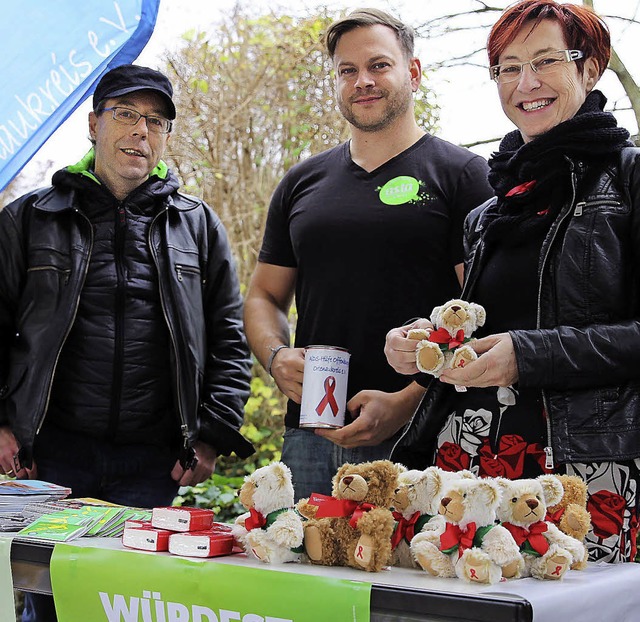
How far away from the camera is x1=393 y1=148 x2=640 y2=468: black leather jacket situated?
68.6 inches

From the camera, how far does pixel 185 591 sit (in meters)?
1.53

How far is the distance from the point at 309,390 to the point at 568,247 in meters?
0.72

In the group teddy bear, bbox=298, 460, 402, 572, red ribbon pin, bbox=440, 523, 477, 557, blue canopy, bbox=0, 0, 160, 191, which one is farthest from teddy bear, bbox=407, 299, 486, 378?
blue canopy, bbox=0, 0, 160, 191

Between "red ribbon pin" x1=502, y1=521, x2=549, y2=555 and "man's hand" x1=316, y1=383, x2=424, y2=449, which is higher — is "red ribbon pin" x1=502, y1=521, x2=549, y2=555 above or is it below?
below

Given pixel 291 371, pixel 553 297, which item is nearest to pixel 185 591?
pixel 553 297

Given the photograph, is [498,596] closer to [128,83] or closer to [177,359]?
[177,359]

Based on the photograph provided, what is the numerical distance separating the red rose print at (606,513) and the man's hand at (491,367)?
Answer: 29 cm

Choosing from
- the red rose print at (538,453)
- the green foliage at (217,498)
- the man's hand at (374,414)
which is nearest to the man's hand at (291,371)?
the man's hand at (374,414)

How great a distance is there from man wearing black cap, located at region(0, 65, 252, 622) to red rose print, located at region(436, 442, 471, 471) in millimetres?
1058

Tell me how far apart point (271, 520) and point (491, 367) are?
0.56 metres

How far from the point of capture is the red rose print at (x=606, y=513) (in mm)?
1730

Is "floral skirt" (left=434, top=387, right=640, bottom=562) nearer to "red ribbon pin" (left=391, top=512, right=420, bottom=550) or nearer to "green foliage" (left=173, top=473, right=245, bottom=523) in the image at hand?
"red ribbon pin" (left=391, top=512, right=420, bottom=550)

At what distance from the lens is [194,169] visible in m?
5.48

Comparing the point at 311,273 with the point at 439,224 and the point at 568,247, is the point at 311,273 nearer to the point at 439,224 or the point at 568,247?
the point at 439,224
